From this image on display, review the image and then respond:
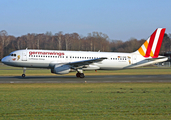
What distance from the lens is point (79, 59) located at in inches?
1348

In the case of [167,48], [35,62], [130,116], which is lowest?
[130,116]

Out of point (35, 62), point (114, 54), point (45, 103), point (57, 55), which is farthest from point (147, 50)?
point (45, 103)

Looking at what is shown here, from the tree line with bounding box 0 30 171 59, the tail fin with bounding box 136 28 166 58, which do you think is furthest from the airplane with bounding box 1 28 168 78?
the tree line with bounding box 0 30 171 59

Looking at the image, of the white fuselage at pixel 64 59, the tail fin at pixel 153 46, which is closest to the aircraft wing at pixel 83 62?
the white fuselage at pixel 64 59

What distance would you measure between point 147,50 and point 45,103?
1070 inches

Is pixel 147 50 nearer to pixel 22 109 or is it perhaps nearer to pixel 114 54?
pixel 114 54

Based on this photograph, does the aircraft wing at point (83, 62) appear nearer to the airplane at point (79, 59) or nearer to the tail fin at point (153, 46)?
the airplane at point (79, 59)

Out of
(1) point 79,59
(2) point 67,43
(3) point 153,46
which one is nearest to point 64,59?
(1) point 79,59

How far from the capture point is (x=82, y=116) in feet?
31.9

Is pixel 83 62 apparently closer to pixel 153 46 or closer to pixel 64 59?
pixel 64 59

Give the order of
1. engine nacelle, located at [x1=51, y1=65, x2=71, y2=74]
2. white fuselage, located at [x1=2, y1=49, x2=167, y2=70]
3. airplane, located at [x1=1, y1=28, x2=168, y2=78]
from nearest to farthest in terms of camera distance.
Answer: engine nacelle, located at [x1=51, y1=65, x2=71, y2=74] → airplane, located at [x1=1, y1=28, x2=168, y2=78] → white fuselage, located at [x1=2, y1=49, x2=167, y2=70]

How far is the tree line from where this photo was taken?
112500 mm

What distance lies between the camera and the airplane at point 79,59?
3284 centimetres

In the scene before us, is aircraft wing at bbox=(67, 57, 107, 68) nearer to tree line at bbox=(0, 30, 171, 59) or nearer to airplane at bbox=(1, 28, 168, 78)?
airplane at bbox=(1, 28, 168, 78)
